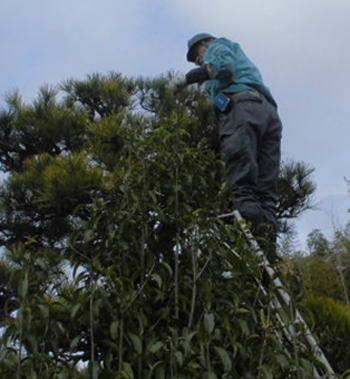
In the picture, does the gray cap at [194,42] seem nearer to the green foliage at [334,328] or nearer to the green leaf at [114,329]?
the green foliage at [334,328]

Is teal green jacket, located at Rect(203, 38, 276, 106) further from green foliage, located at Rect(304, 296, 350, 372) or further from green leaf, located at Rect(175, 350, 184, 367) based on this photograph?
green leaf, located at Rect(175, 350, 184, 367)

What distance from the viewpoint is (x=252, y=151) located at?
287cm

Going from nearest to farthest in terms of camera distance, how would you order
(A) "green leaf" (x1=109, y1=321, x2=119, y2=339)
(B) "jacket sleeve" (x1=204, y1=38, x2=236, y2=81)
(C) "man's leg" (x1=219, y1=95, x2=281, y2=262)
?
(A) "green leaf" (x1=109, y1=321, x2=119, y2=339), (C) "man's leg" (x1=219, y1=95, x2=281, y2=262), (B) "jacket sleeve" (x1=204, y1=38, x2=236, y2=81)

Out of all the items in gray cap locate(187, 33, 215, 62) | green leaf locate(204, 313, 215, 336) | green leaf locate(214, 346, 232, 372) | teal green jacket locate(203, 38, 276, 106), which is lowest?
green leaf locate(214, 346, 232, 372)

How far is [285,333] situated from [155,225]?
16.3 inches

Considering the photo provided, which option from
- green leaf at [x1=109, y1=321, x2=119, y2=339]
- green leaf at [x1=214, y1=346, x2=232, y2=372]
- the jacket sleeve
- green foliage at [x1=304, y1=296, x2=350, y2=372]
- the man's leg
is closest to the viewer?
green leaf at [x1=214, y1=346, x2=232, y2=372]

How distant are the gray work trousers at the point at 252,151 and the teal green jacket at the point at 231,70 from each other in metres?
0.05

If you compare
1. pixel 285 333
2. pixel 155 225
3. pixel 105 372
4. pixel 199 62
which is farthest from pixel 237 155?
pixel 105 372

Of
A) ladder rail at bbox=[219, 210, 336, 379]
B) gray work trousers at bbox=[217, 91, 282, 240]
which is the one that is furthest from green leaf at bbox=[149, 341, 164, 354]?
gray work trousers at bbox=[217, 91, 282, 240]

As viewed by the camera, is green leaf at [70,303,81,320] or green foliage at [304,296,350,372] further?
green foliage at [304,296,350,372]

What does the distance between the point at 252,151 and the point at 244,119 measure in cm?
13

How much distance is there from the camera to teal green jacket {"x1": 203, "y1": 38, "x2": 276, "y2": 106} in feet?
9.91

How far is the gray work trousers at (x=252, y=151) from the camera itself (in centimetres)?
275

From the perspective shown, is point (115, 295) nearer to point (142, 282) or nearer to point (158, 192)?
point (142, 282)
